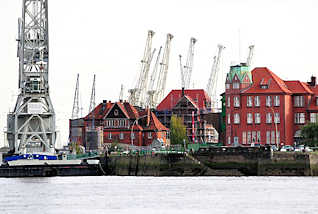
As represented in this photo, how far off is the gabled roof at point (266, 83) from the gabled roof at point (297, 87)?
1102 mm

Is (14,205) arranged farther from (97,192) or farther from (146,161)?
(146,161)

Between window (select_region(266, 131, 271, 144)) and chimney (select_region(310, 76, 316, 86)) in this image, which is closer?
window (select_region(266, 131, 271, 144))

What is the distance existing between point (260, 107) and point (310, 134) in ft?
46.4

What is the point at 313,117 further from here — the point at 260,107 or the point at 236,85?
the point at 236,85

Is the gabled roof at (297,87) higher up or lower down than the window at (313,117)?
higher up

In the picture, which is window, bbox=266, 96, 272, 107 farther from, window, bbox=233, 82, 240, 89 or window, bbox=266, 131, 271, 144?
window, bbox=233, 82, 240, 89

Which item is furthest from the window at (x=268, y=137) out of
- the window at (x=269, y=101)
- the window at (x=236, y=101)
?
the window at (x=236, y=101)

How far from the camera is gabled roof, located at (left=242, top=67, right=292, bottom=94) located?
164 meters

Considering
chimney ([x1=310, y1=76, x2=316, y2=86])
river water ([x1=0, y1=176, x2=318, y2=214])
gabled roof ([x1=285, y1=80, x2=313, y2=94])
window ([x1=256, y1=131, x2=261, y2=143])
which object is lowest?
river water ([x1=0, y1=176, x2=318, y2=214])

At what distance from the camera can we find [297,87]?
168 meters

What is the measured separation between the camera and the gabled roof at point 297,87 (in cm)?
16650

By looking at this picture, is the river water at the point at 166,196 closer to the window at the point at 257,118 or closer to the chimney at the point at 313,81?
the window at the point at 257,118

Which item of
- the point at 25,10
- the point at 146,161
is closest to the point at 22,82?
the point at 25,10

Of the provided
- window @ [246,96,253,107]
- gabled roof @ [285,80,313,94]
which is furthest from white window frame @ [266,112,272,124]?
gabled roof @ [285,80,313,94]
